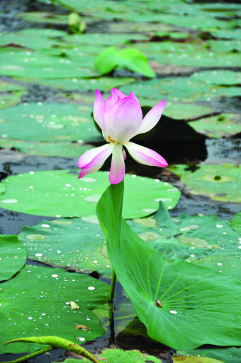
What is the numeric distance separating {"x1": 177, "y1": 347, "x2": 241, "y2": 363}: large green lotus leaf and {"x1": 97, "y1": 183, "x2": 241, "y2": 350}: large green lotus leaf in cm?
2

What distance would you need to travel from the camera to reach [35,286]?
88 cm

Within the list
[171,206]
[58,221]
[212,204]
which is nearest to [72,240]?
[58,221]

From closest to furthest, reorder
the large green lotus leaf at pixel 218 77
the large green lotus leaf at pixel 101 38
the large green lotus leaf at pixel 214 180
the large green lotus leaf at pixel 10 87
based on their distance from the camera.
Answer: the large green lotus leaf at pixel 214 180
the large green lotus leaf at pixel 10 87
the large green lotus leaf at pixel 218 77
the large green lotus leaf at pixel 101 38

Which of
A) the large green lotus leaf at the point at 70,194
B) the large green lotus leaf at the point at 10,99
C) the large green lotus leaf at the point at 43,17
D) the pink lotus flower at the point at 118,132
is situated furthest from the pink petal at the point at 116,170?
the large green lotus leaf at the point at 43,17

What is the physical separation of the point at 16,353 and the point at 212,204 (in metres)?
0.88

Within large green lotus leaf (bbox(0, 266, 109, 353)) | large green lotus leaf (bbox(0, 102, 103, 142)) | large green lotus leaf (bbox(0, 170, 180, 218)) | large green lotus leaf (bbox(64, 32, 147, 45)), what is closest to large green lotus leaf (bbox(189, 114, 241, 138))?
→ large green lotus leaf (bbox(0, 102, 103, 142))

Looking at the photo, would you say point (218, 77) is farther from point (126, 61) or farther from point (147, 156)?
point (147, 156)

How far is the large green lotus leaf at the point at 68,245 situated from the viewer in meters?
1.00

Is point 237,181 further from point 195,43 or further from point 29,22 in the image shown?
point 29,22

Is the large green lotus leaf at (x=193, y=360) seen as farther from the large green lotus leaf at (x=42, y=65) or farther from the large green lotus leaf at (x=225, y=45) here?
the large green lotus leaf at (x=225, y=45)

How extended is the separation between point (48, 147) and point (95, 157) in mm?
1165

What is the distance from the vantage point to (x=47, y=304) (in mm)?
821

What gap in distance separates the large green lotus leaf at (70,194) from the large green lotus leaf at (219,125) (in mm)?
663

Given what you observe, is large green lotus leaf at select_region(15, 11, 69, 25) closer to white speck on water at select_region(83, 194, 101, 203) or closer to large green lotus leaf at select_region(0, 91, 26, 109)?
large green lotus leaf at select_region(0, 91, 26, 109)
